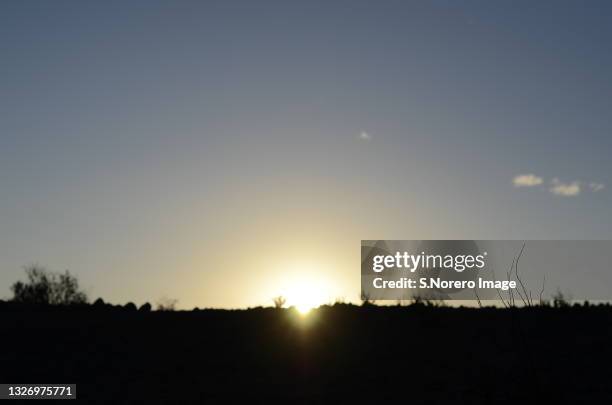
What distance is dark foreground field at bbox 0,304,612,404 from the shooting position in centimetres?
1666

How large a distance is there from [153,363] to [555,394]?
9.94 meters

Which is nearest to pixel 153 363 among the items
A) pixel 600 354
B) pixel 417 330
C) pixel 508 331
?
pixel 417 330

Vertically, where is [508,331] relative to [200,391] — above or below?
above

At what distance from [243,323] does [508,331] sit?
7.59 metres

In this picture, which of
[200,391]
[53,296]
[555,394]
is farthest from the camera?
[53,296]

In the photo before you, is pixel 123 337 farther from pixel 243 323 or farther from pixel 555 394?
pixel 555 394

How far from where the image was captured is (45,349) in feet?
67.0

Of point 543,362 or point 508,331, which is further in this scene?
point 508,331

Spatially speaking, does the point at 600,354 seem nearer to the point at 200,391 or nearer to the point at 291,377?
the point at 291,377

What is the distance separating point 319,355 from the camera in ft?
62.5

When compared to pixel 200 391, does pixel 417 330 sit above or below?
above

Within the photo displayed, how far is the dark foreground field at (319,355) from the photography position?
16656 millimetres

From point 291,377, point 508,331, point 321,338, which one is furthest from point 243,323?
point 508,331

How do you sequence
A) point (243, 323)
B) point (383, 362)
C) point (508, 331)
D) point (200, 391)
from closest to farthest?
point (200, 391), point (383, 362), point (508, 331), point (243, 323)
